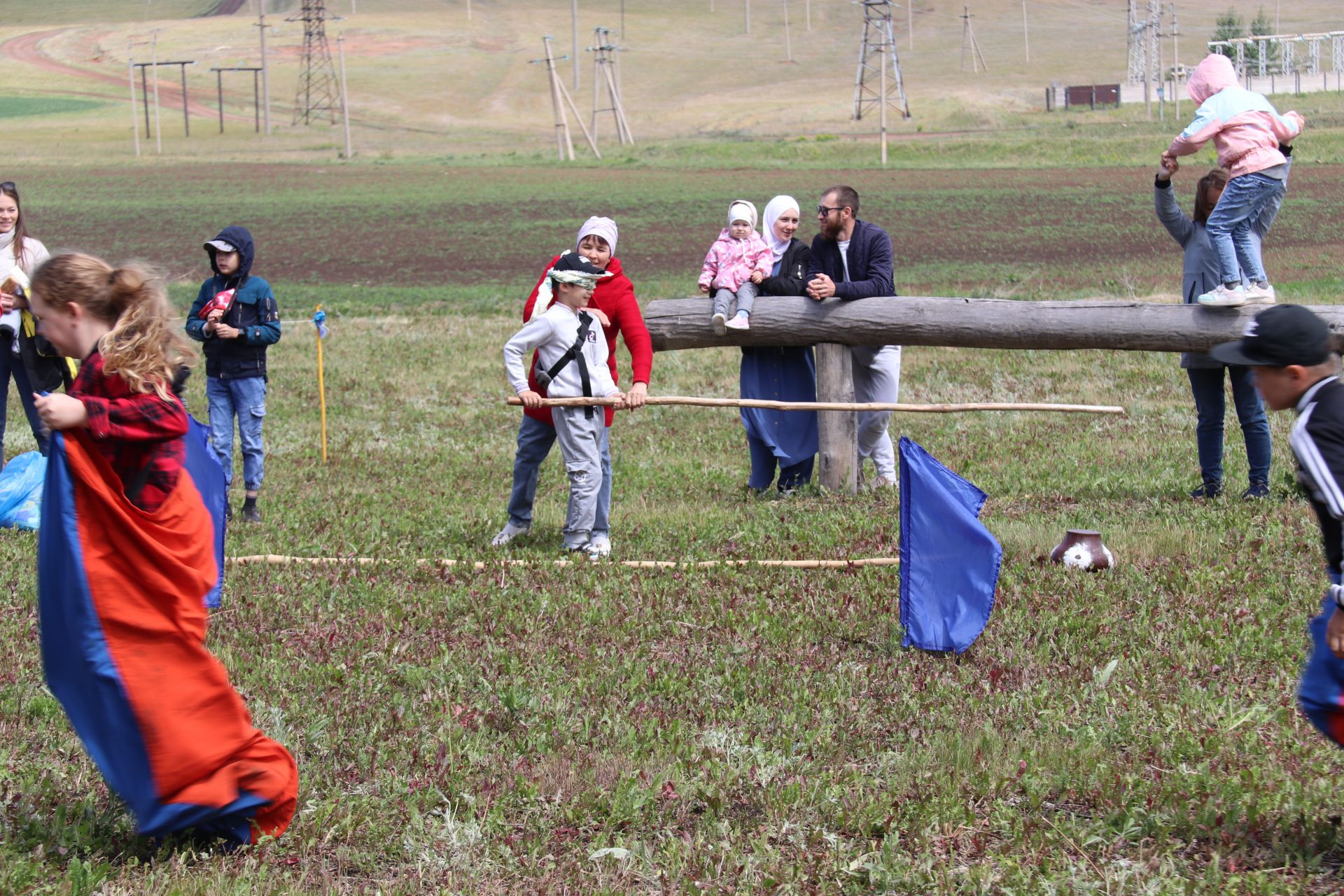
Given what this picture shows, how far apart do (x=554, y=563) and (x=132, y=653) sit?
4.00m

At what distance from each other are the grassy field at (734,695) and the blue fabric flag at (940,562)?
0.57 ft

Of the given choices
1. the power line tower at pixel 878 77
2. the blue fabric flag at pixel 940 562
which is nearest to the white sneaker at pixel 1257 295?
the blue fabric flag at pixel 940 562

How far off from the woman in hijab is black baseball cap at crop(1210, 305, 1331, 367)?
19.5 feet

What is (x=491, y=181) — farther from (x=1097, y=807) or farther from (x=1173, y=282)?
(x=1097, y=807)

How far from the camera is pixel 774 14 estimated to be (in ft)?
452

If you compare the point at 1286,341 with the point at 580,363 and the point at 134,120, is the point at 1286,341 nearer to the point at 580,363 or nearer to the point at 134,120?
the point at 580,363

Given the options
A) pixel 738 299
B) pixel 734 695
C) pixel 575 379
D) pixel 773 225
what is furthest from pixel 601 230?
pixel 734 695

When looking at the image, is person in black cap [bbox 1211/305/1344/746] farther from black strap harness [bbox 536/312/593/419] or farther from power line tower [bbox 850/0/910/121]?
power line tower [bbox 850/0/910/121]

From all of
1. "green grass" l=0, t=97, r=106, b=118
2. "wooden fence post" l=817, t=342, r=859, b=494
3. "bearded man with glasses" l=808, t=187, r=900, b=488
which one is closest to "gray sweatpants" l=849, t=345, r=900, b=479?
"bearded man with glasses" l=808, t=187, r=900, b=488

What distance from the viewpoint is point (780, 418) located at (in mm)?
10219

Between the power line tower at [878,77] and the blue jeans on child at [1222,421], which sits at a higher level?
the power line tower at [878,77]

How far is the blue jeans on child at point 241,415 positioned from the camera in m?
9.41

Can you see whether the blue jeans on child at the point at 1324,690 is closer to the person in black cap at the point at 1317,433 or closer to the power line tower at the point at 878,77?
the person in black cap at the point at 1317,433

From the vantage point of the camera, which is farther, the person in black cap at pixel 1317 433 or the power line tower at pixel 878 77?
the power line tower at pixel 878 77
